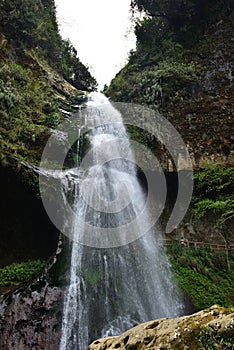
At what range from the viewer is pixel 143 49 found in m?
16.8

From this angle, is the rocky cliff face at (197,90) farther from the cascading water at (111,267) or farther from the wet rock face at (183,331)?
the wet rock face at (183,331)

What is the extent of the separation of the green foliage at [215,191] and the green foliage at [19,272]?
580 centimetres

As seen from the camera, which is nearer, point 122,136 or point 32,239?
point 32,239

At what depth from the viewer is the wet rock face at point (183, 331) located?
2.35 meters

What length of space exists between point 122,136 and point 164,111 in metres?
2.34

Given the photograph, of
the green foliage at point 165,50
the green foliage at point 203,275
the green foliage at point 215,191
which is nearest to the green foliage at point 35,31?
the green foliage at point 165,50

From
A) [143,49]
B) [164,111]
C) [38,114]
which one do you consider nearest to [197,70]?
[164,111]

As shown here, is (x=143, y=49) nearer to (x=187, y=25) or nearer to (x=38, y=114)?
(x=187, y=25)

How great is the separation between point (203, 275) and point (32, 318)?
5.17 metres

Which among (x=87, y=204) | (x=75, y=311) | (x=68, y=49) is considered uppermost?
(x=68, y=49)

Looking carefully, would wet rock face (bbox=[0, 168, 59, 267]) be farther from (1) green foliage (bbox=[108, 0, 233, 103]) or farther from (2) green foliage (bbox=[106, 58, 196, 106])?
(2) green foliage (bbox=[106, 58, 196, 106])

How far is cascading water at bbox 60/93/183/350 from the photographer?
A: 22.8ft

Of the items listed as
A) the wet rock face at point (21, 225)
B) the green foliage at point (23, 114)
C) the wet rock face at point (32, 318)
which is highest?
the green foliage at point (23, 114)

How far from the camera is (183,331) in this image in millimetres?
2549
